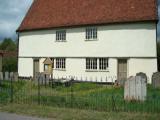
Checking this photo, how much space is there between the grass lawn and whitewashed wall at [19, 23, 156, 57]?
51.1ft

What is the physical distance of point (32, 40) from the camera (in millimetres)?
37125

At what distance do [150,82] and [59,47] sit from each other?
33.0 ft

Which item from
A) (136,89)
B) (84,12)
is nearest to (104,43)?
(84,12)

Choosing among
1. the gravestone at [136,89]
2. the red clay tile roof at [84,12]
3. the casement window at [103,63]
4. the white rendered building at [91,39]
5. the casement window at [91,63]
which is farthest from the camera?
the casement window at [91,63]

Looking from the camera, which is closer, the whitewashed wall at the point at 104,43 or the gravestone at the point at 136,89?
the gravestone at the point at 136,89

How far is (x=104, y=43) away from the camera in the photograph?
1241 inches

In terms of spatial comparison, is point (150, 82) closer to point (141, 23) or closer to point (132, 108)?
point (141, 23)

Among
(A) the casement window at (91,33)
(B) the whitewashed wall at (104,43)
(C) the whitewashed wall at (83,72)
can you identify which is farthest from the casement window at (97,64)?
(A) the casement window at (91,33)

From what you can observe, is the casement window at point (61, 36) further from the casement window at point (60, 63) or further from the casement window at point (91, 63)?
the casement window at point (91, 63)

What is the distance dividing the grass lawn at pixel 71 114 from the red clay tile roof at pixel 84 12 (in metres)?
16.5

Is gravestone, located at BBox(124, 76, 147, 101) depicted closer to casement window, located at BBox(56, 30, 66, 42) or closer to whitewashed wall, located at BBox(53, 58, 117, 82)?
whitewashed wall, located at BBox(53, 58, 117, 82)

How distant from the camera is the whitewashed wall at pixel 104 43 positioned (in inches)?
1164

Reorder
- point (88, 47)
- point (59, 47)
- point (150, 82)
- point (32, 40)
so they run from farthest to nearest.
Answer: point (32, 40)
point (59, 47)
point (88, 47)
point (150, 82)

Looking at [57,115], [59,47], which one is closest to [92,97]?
[57,115]
